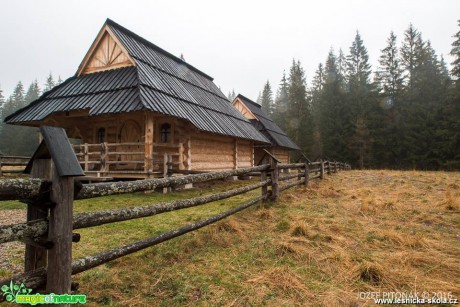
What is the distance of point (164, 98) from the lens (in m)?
10.9

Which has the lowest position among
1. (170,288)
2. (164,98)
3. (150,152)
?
(170,288)

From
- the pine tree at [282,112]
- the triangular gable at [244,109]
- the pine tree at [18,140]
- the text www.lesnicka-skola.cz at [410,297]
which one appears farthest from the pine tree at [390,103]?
the pine tree at [18,140]

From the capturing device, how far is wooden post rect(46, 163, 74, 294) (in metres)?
1.96

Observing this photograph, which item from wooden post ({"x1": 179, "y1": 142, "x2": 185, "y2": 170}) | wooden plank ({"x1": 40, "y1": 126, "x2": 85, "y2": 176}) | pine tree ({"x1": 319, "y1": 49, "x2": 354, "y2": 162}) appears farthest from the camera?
pine tree ({"x1": 319, "y1": 49, "x2": 354, "y2": 162})

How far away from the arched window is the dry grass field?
280 inches

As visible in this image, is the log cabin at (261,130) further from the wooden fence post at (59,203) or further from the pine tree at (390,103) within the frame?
the wooden fence post at (59,203)

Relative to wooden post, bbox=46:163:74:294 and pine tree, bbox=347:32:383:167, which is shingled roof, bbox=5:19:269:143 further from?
pine tree, bbox=347:32:383:167

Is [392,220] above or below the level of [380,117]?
below

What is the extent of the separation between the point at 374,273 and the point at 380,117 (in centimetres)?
3782

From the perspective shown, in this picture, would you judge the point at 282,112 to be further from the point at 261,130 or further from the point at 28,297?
the point at 28,297

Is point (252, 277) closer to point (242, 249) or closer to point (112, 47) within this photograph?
point (242, 249)

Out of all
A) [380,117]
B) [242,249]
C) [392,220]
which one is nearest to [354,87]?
[380,117]

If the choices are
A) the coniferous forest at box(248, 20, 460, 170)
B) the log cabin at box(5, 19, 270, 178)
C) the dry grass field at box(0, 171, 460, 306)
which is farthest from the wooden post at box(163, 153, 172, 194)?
the coniferous forest at box(248, 20, 460, 170)

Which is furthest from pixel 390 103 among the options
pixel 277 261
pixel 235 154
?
pixel 277 261
